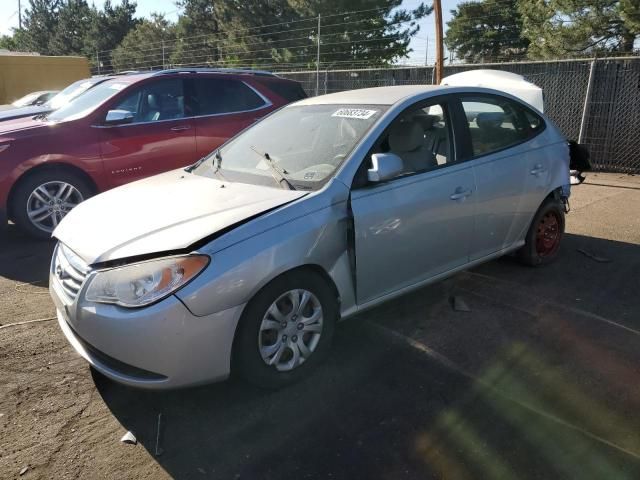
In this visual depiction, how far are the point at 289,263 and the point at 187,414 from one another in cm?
97

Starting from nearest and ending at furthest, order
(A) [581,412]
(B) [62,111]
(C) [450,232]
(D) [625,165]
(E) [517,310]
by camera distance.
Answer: (A) [581,412]
(C) [450,232]
(E) [517,310]
(B) [62,111]
(D) [625,165]

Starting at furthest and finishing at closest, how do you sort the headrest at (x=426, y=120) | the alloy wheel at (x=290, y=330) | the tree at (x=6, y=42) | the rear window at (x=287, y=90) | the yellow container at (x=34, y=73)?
the tree at (x=6, y=42) < the yellow container at (x=34, y=73) < the rear window at (x=287, y=90) < the headrest at (x=426, y=120) < the alloy wheel at (x=290, y=330)

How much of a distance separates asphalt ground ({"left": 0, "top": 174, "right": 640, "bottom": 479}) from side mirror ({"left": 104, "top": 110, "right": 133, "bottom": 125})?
2583 mm

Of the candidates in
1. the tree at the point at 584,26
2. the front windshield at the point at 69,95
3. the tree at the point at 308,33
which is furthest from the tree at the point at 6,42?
the front windshield at the point at 69,95

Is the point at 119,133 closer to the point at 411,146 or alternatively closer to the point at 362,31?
the point at 411,146

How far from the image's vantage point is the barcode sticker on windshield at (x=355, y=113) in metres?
3.54

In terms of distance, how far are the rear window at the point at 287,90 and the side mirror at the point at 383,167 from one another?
4.39 metres

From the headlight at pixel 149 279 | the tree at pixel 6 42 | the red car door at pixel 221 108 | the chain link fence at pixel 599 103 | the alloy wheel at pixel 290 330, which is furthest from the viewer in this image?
the tree at pixel 6 42

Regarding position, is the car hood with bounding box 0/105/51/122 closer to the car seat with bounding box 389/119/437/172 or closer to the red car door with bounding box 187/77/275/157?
the red car door with bounding box 187/77/275/157

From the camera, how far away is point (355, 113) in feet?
11.9

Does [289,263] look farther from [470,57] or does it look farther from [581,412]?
[470,57]

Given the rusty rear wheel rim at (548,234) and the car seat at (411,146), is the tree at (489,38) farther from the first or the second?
the car seat at (411,146)

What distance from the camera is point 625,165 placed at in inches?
370

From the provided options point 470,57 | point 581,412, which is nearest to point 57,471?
point 581,412
